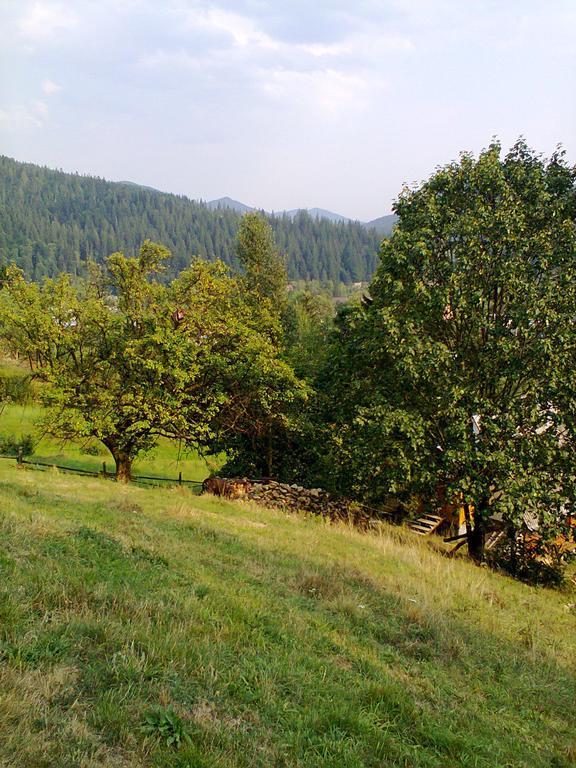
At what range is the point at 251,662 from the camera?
188 inches

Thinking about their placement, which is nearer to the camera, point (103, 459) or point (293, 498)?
point (293, 498)

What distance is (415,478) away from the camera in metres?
13.2

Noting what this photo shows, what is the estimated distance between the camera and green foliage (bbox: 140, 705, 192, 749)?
342cm

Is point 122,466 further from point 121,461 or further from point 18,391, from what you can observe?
point 18,391

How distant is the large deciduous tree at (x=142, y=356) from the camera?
19.0 meters

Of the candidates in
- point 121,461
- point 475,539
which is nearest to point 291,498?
point 475,539

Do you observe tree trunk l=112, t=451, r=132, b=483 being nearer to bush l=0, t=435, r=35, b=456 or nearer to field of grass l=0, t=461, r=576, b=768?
field of grass l=0, t=461, r=576, b=768

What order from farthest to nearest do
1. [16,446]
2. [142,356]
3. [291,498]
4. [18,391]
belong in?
[16,446], [18,391], [142,356], [291,498]

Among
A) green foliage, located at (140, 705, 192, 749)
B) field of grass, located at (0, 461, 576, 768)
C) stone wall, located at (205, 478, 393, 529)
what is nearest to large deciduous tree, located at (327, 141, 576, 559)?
stone wall, located at (205, 478, 393, 529)

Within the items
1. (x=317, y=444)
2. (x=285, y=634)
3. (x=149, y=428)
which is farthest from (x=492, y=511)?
(x=149, y=428)

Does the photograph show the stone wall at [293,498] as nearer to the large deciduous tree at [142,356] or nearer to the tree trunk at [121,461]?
the large deciduous tree at [142,356]

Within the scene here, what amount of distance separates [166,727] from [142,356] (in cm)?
1729

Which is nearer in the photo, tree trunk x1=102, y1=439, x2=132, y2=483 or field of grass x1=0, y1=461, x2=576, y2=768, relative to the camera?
field of grass x1=0, y1=461, x2=576, y2=768

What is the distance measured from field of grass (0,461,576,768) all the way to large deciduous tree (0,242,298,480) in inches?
397
